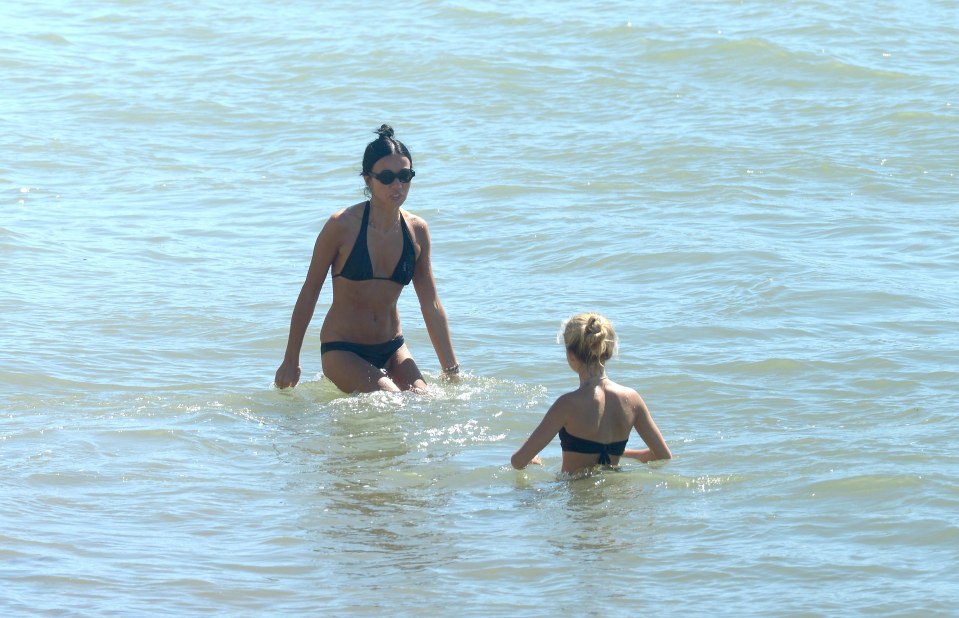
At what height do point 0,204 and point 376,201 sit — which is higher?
point 376,201

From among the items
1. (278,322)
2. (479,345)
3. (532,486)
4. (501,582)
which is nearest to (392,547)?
(501,582)

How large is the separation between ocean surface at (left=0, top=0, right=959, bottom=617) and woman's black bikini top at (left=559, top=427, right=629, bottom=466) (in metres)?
0.12

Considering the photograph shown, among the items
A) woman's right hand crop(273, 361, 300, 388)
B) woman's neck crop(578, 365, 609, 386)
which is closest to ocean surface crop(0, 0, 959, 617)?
woman's right hand crop(273, 361, 300, 388)

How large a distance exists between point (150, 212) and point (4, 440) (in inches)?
236

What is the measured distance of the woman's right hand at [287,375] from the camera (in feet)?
23.7

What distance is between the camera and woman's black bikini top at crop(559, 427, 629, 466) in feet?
20.0

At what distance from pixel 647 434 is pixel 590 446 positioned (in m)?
0.26

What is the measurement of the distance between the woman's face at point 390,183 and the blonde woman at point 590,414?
1512 millimetres

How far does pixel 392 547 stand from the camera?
18.0ft

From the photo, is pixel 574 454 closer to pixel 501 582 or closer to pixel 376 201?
pixel 501 582

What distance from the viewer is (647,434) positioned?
242 inches

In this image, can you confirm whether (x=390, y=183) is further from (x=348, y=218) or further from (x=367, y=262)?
(x=367, y=262)

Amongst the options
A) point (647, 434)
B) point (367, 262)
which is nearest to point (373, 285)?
point (367, 262)

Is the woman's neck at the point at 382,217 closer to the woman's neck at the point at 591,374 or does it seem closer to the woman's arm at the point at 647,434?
the woman's neck at the point at 591,374
